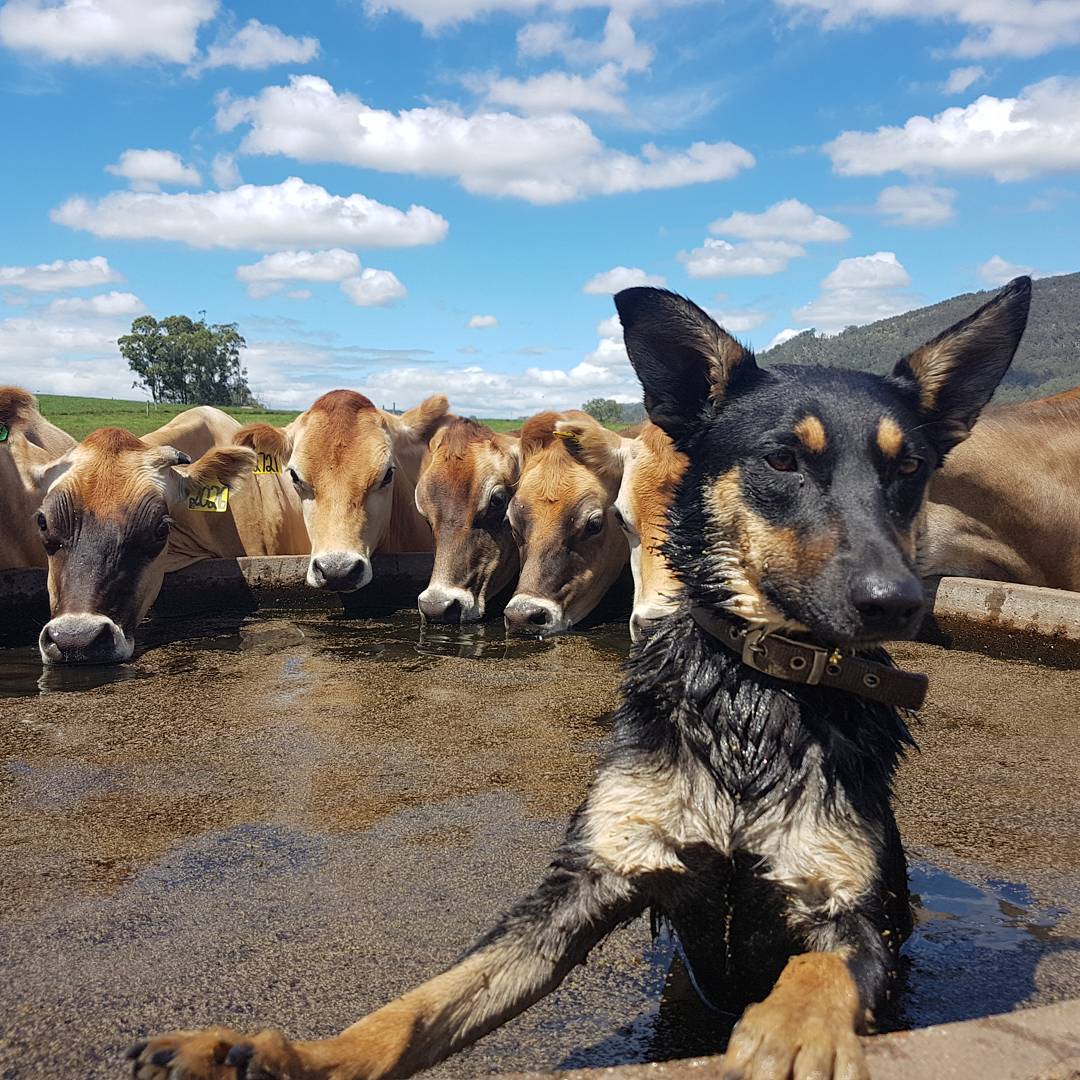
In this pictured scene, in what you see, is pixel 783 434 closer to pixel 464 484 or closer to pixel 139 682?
pixel 139 682

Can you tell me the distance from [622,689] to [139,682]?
4605 millimetres

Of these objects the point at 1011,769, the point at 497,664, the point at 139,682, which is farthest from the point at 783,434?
the point at 139,682

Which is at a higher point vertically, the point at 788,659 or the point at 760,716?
the point at 788,659

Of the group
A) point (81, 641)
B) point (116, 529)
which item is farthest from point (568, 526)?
point (81, 641)

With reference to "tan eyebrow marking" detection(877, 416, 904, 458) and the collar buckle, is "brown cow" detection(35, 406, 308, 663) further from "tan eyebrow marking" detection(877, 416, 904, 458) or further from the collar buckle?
"tan eyebrow marking" detection(877, 416, 904, 458)

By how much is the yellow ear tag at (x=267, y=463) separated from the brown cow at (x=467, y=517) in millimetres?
1353

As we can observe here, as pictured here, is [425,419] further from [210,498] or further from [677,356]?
[677,356]

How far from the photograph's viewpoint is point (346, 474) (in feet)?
30.6

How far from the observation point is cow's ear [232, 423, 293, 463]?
31.9 ft

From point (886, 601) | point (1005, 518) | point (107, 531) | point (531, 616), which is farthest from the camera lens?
point (1005, 518)

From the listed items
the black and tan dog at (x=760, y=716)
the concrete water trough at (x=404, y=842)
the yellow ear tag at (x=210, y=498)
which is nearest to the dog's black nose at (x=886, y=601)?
the black and tan dog at (x=760, y=716)

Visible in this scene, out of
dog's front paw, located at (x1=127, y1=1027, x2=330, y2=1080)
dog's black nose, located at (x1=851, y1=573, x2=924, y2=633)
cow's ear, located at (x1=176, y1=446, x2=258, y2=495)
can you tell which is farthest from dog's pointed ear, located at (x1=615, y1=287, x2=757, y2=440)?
cow's ear, located at (x1=176, y1=446, x2=258, y2=495)

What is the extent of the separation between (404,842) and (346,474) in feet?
18.1

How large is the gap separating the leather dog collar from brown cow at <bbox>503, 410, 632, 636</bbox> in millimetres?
5436
